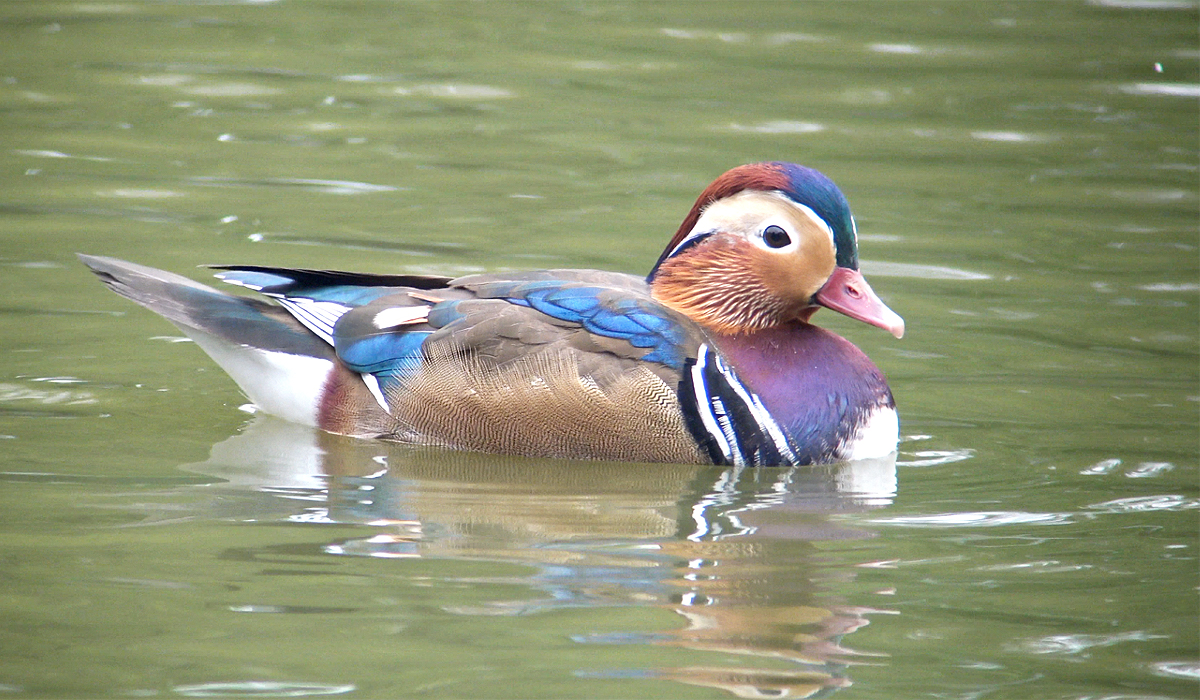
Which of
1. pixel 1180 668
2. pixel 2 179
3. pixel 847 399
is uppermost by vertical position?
pixel 2 179

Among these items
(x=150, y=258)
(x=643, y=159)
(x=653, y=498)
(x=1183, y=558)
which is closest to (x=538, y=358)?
(x=653, y=498)

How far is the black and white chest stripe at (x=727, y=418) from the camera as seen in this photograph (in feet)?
22.1

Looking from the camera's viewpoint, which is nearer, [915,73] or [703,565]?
[703,565]

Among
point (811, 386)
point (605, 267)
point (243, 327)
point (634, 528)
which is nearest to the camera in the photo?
point (634, 528)

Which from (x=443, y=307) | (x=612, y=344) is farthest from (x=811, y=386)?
(x=443, y=307)

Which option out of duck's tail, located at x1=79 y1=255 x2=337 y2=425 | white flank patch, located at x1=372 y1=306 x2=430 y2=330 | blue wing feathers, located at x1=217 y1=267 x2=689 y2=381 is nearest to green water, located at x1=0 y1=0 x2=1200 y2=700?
duck's tail, located at x1=79 y1=255 x2=337 y2=425

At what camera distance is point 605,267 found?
923cm

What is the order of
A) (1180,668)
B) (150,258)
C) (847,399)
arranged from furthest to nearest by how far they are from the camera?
(150,258)
(847,399)
(1180,668)

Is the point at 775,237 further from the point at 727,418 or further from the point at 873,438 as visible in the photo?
the point at 873,438

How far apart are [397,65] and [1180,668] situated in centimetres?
949

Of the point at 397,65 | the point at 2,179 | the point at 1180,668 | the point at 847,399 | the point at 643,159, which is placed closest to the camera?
the point at 1180,668

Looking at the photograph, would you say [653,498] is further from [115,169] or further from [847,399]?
[115,169]

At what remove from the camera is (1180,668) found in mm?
5191

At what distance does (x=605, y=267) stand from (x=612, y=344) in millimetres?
2547
